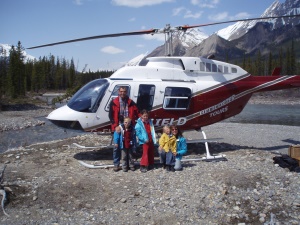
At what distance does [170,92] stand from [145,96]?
0.84 meters

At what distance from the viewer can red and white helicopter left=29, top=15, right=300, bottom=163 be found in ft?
27.9

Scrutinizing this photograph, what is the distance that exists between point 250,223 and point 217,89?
5700mm

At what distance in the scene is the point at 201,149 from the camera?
35.5ft

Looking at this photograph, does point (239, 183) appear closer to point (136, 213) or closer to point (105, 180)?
point (136, 213)

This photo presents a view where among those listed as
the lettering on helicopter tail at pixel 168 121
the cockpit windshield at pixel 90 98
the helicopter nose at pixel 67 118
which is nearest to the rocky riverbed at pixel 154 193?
the helicopter nose at pixel 67 118

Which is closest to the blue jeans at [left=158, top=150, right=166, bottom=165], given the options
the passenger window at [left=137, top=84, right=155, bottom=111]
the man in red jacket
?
the man in red jacket

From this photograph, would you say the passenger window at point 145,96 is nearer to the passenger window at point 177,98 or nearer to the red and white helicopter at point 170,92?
the red and white helicopter at point 170,92

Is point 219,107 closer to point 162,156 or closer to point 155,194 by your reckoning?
point 162,156

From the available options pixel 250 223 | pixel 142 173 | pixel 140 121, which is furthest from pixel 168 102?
pixel 250 223

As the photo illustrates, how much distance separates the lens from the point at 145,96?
896 cm

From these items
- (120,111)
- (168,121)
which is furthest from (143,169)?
(168,121)

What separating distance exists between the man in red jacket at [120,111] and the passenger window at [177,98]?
1483 millimetres

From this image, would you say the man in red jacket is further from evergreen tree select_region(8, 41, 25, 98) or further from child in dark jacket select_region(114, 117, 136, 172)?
evergreen tree select_region(8, 41, 25, 98)

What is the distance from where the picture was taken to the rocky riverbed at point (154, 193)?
5301 mm
